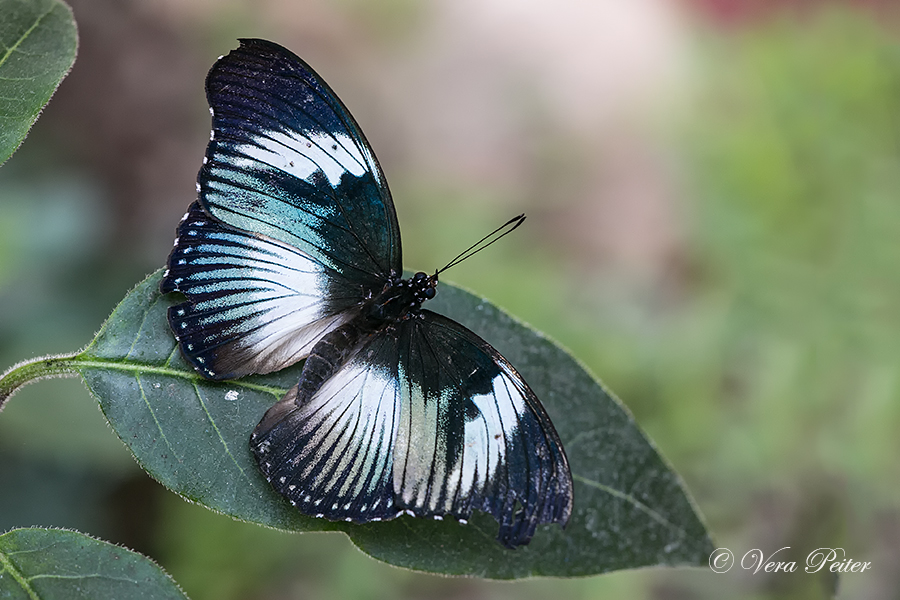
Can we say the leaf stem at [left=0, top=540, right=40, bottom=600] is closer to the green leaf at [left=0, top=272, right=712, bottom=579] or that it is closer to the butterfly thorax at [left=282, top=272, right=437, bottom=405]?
the green leaf at [left=0, top=272, right=712, bottom=579]

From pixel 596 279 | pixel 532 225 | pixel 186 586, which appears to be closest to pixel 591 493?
pixel 186 586

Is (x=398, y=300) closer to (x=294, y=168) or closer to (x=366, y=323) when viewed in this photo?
(x=366, y=323)

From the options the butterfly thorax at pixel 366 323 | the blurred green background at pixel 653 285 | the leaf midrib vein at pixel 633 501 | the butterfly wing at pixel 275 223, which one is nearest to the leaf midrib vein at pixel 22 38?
the butterfly wing at pixel 275 223

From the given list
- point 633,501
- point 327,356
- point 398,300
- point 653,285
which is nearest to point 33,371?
point 327,356

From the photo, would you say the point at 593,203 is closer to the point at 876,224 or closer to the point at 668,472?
the point at 876,224

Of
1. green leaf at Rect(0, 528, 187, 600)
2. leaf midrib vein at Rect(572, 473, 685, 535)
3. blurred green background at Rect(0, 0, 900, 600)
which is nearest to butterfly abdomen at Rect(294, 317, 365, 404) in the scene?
green leaf at Rect(0, 528, 187, 600)
